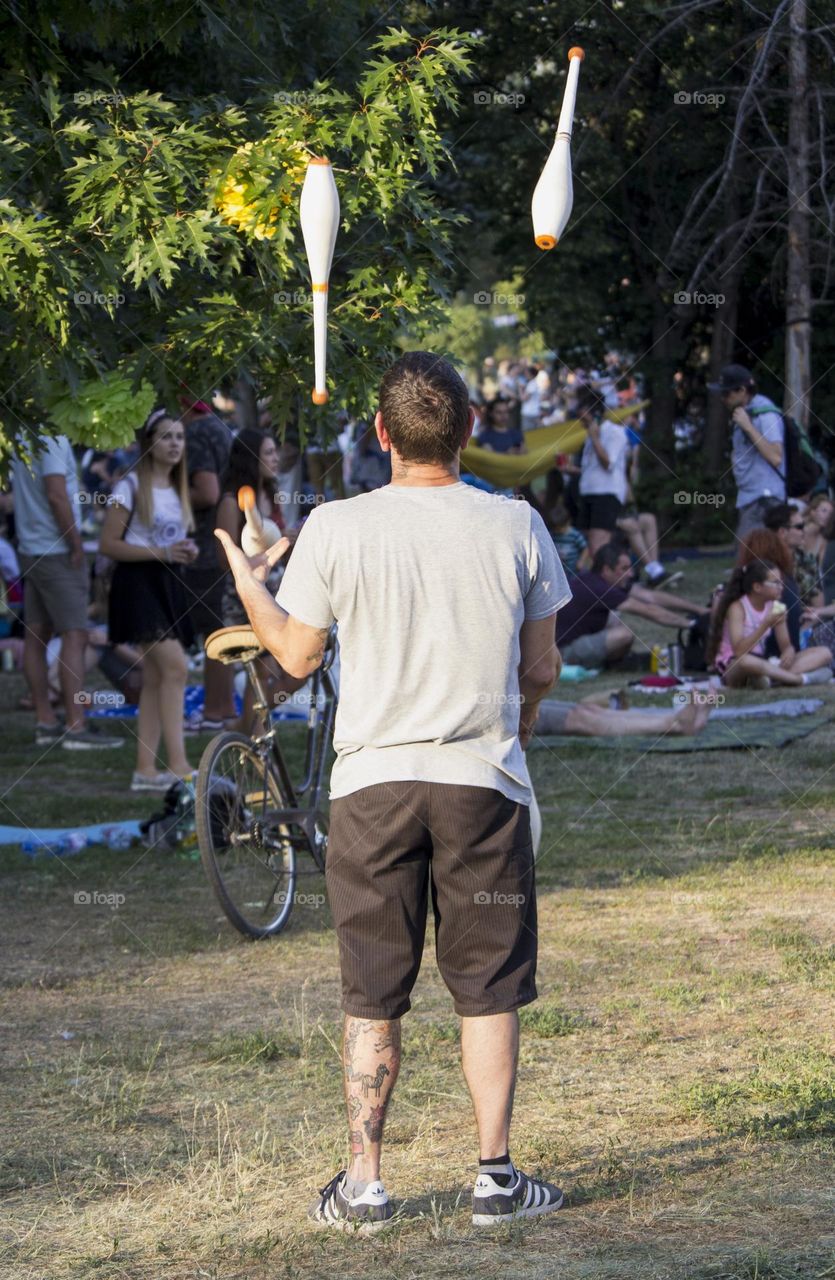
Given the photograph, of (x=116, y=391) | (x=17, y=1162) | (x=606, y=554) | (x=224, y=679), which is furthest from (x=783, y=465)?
(x=17, y=1162)

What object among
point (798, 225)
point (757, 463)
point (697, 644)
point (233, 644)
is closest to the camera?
point (233, 644)

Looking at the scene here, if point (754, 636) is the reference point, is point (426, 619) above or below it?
above

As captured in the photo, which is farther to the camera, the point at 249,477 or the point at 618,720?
the point at 618,720

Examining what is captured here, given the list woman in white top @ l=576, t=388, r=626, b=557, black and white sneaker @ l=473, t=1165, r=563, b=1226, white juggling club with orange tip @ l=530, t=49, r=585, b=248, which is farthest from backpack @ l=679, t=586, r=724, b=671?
black and white sneaker @ l=473, t=1165, r=563, b=1226

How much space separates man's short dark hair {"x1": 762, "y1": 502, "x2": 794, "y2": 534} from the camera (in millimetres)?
11781

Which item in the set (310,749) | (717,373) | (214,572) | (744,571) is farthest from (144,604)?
(717,373)

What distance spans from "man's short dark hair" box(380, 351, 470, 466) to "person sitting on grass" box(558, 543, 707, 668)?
26.5ft

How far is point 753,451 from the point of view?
12562mm

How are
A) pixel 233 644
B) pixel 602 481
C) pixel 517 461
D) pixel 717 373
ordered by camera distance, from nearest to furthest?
pixel 233 644, pixel 602 481, pixel 517 461, pixel 717 373

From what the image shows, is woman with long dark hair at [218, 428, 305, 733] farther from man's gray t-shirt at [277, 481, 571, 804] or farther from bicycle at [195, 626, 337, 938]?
man's gray t-shirt at [277, 481, 571, 804]

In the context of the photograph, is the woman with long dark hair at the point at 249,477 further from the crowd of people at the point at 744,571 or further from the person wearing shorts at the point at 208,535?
the crowd of people at the point at 744,571

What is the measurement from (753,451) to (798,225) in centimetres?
540

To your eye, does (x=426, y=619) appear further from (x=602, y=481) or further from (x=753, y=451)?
(x=602, y=481)

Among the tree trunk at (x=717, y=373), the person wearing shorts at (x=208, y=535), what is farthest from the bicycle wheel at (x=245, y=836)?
the tree trunk at (x=717, y=373)
